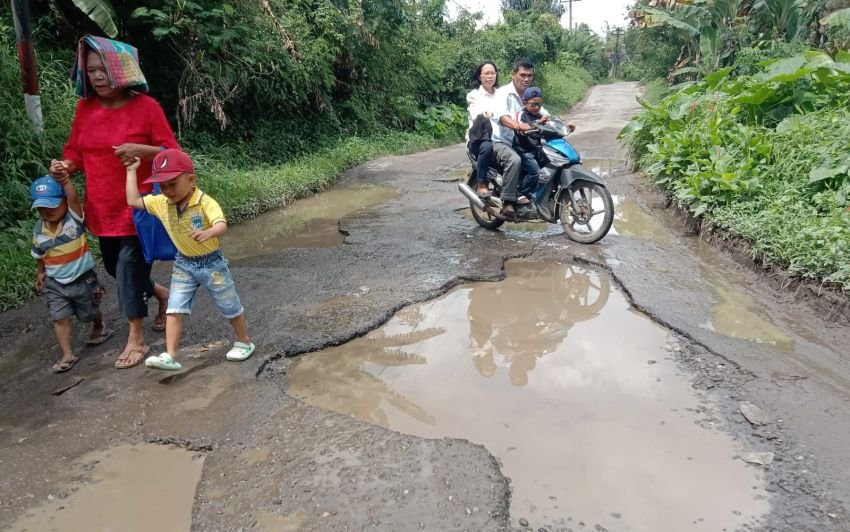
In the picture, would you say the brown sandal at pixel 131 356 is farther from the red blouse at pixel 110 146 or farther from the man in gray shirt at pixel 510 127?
the man in gray shirt at pixel 510 127

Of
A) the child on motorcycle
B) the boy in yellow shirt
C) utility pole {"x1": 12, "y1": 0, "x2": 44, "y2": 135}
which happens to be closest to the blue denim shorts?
the boy in yellow shirt

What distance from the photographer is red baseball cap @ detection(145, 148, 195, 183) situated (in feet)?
9.82

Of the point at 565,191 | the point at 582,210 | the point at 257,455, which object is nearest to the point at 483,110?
the point at 565,191

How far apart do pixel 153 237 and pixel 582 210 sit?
363 cm

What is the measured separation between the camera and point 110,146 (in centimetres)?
328

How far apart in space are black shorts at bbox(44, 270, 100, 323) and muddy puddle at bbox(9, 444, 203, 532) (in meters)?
1.20

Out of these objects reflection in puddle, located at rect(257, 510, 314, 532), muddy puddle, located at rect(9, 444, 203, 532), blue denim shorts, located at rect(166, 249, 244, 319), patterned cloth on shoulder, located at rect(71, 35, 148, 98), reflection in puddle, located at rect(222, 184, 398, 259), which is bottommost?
reflection in puddle, located at rect(222, 184, 398, 259)

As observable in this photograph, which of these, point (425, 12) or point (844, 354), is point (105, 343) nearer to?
point (844, 354)

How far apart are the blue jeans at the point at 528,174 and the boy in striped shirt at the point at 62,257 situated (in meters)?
3.66

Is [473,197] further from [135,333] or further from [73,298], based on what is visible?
[73,298]

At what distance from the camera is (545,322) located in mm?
4070

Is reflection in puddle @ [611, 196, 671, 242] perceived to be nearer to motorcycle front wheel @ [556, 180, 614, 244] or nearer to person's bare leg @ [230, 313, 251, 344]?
motorcycle front wheel @ [556, 180, 614, 244]

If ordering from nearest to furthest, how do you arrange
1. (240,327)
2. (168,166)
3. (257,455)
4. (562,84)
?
1. (257,455)
2. (168,166)
3. (240,327)
4. (562,84)

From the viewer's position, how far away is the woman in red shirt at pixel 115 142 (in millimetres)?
3166
